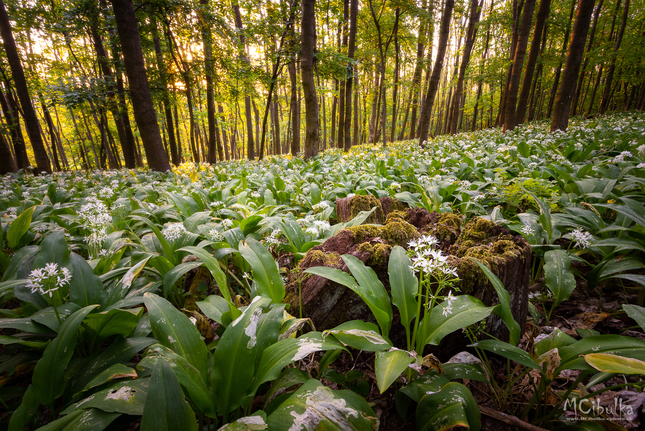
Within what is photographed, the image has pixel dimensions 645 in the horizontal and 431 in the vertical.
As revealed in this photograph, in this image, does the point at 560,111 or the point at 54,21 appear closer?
the point at 560,111

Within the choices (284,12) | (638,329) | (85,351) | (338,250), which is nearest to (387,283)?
(338,250)

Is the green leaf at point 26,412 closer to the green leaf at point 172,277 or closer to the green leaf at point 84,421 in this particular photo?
the green leaf at point 84,421

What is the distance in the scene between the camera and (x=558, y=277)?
1581 mm

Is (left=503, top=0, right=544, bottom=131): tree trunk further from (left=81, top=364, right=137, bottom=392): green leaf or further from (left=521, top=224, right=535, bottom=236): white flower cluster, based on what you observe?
(left=81, top=364, right=137, bottom=392): green leaf

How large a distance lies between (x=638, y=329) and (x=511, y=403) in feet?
3.64

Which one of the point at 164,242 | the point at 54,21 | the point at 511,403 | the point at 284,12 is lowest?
the point at 511,403

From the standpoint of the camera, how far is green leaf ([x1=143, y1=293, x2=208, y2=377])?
1.12m

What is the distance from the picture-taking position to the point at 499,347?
1.11 meters

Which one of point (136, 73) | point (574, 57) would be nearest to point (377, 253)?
point (136, 73)

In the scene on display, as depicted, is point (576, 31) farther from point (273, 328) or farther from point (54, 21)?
point (54, 21)

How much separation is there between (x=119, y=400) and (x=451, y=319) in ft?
4.44

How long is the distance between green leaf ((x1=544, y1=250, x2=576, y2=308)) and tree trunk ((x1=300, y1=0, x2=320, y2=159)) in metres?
7.68

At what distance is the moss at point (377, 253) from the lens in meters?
1.57

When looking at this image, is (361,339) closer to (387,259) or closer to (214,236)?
(387,259)
